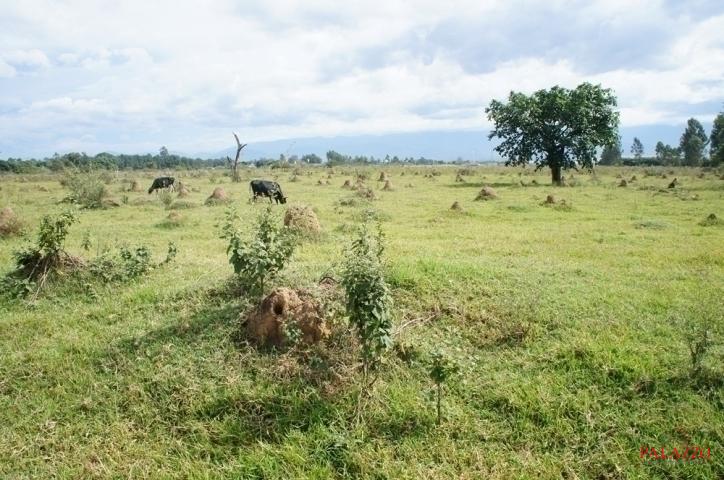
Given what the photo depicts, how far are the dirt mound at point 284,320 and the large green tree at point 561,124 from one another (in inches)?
1117

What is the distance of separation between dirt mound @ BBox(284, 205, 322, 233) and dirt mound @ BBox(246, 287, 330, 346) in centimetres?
535

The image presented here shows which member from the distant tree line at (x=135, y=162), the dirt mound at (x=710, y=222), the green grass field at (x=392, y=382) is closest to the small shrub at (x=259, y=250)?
the green grass field at (x=392, y=382)

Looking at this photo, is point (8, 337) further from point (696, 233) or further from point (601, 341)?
point (696, 233)

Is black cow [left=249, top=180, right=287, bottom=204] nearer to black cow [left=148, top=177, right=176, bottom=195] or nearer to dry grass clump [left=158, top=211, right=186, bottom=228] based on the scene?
dry grass clump [left=158, top=211, right=186, bottom=228]

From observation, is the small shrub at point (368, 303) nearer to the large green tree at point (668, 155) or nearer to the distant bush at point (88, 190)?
the distant bush at point (88, 190)

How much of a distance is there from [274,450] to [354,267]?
1790 mm

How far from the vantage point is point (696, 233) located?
12133 mm

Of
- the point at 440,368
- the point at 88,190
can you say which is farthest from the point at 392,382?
the point at 88,190

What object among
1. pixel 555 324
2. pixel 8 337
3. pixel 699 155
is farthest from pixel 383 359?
pixel 699 155

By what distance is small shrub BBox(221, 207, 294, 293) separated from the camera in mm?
6012

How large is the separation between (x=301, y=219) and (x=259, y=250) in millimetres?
5212

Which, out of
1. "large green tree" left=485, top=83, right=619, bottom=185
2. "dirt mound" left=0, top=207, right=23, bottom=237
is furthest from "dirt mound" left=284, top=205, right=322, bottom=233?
"large green tree" left=485, top=83, right=619, bottom=185

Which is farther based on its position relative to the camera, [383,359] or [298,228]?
[298,228]

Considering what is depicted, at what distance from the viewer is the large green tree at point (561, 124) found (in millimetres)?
30375
